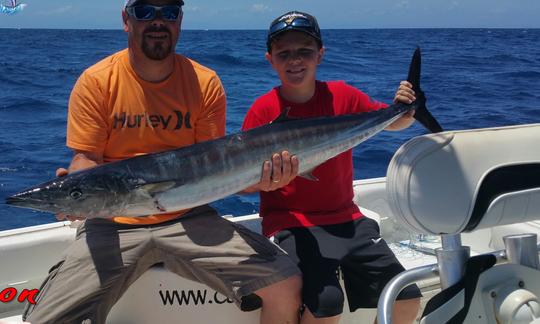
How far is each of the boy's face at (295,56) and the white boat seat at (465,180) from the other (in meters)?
1.18

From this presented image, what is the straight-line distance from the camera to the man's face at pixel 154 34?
280cm

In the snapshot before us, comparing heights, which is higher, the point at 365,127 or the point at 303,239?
the point at 365,127

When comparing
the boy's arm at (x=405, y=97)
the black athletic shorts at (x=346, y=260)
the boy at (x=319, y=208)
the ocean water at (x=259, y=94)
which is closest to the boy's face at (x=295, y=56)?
the boy at (x=319, y=208)

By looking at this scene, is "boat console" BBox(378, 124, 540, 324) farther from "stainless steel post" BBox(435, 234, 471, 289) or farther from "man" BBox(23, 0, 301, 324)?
"man" BBox(23, 0, 301, 324)

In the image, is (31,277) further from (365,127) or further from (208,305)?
(365,127)

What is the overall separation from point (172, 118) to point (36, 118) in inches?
351

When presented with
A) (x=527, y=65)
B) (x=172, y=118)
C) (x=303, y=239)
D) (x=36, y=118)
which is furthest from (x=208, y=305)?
(x=527, y=65)

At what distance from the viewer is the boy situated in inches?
99.7

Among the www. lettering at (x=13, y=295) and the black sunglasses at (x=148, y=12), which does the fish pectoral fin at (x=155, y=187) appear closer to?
the black sunglasses at (x=148, y=12)

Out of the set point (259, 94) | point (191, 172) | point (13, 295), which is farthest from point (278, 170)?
point (259, 94)

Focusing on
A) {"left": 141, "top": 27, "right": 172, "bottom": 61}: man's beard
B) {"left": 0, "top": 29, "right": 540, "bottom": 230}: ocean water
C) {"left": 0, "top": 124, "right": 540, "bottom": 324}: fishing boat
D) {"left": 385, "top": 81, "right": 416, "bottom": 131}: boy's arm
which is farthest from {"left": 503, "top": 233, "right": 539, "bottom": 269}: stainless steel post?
{"left": 0, "top": 29, "right": 540, "bottom": 230}: ocean water

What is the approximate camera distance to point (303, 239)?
2709mm

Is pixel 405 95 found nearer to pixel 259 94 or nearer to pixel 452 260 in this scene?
pixel 452 260

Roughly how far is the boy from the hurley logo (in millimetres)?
367
